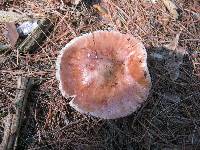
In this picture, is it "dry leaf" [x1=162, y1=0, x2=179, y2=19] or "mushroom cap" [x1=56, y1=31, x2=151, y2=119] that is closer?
"mushroom cap" [x1=56, y1=31, x2=151, y2=119]

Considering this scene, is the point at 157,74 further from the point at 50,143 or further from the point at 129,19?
the point at 50,143

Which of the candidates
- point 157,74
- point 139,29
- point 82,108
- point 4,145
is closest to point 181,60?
point 157,74

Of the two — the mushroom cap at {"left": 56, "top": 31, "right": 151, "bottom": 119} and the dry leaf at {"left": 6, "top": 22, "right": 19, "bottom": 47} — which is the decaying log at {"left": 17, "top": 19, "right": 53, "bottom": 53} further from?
the mushroom cap at {"left": 56, "top": 31, "right": 151, "bottom": 119}

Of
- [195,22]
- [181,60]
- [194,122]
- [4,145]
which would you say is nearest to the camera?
[4,145]

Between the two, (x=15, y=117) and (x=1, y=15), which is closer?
(x=15, y=117)

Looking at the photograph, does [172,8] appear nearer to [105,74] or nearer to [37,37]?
[105,74]

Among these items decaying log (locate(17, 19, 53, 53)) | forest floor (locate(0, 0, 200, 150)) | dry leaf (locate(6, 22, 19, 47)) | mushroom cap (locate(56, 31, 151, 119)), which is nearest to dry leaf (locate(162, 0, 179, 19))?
forest floor (locate(0, 0, 200, 150))

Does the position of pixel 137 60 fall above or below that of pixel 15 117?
above
